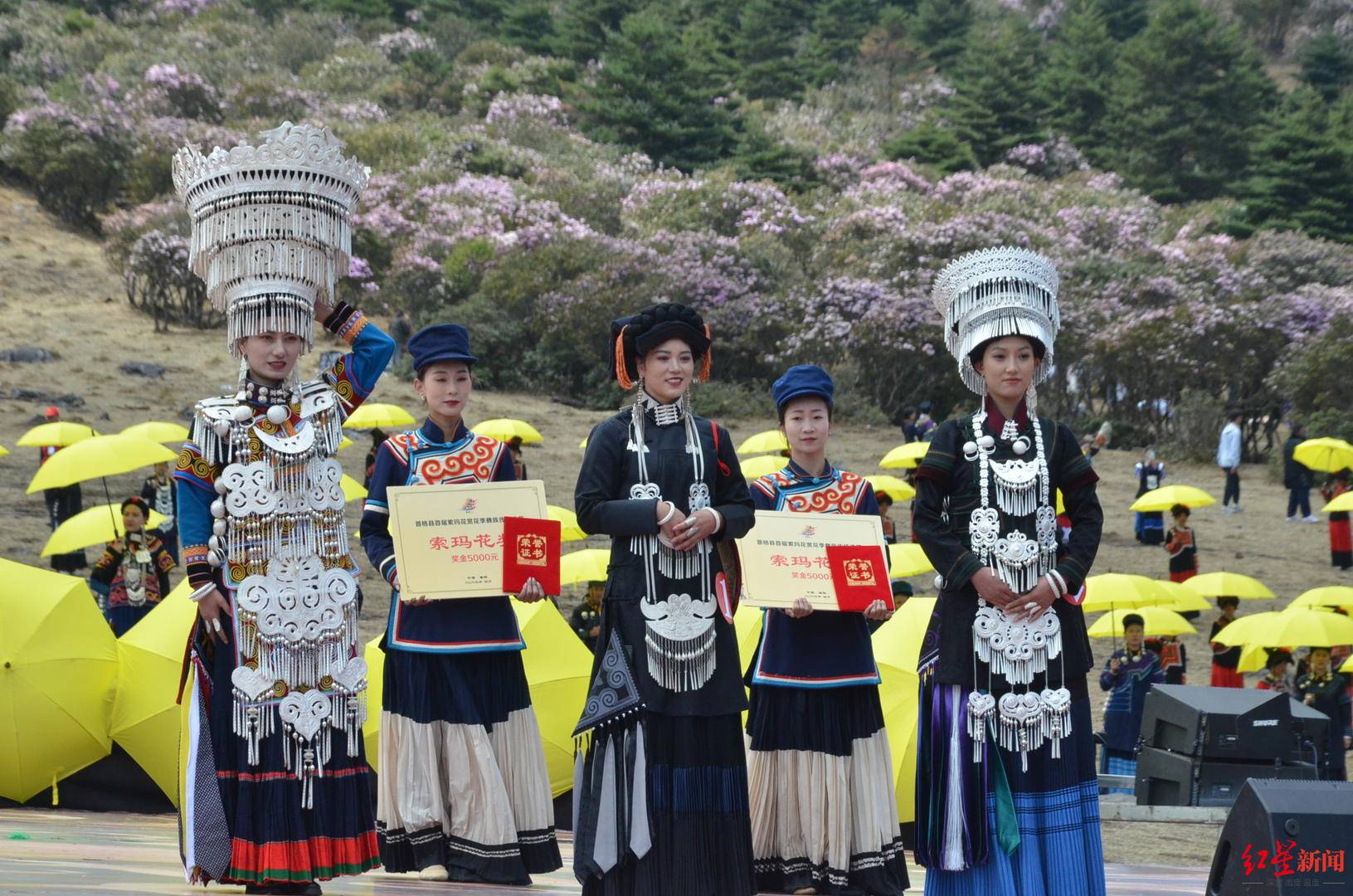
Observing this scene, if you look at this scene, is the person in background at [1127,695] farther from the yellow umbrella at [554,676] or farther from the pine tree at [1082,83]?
the pine tree at [1082,83]

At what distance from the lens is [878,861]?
237 inches

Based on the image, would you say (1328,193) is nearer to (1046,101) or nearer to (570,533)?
(1046,101)

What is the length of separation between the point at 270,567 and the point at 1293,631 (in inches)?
Answer: 322

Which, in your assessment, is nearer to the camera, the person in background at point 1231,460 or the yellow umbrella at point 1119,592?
the yellow umbrella at point 1119,592

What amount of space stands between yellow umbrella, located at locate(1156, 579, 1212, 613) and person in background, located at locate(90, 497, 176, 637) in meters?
7.28

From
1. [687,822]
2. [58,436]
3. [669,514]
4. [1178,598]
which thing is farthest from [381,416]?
[687,822]

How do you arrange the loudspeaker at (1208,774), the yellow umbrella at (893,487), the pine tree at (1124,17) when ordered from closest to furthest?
the loudspeaker at (1208,774), the yellow umbrella at (893,487), the pine tree at (1124,17)

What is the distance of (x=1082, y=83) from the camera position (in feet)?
154

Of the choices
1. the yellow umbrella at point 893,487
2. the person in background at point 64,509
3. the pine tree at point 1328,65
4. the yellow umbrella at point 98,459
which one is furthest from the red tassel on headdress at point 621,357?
the pine tree at point 1328,65

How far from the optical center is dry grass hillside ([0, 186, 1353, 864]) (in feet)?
63.7

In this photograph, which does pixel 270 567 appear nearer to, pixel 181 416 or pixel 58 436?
pixel 58 436

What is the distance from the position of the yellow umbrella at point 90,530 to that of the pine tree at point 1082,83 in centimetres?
3648

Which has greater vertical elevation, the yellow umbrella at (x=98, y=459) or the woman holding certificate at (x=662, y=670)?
the yellow umbrella at (x=98, y=459)

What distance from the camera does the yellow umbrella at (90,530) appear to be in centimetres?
1255
